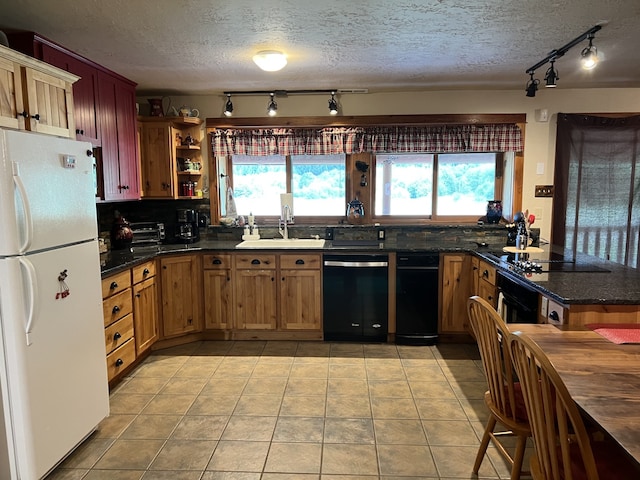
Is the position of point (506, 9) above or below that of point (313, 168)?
above

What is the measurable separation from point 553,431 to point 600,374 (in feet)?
1.04

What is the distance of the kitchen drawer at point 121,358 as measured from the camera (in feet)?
9.61

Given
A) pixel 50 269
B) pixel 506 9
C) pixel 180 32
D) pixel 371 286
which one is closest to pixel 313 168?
pixel 371 286

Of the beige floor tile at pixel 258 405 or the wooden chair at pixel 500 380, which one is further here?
the beige floor tile at pixel 258 405

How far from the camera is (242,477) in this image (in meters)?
2.13

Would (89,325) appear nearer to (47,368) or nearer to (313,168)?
(47,368)

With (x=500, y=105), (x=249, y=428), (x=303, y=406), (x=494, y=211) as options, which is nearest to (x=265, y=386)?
(x=303, y=406)

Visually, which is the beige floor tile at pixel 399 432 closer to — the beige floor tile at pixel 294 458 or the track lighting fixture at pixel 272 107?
the beige floor tile at pixel 294 458

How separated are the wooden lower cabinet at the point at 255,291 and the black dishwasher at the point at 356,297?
19.1 inches

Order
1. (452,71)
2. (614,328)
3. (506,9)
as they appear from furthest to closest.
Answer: (452,71), (506,9), (614,328)

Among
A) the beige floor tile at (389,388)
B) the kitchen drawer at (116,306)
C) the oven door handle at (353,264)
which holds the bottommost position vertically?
the beige floor tile at (389,388)

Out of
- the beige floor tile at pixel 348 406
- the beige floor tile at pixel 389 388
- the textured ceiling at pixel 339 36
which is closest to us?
the textured ceiling at pixel 339 36

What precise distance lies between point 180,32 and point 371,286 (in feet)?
8.10

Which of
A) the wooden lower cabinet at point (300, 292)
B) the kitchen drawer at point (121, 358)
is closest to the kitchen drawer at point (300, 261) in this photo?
the wooden lower cabinet at point (300, 292)
